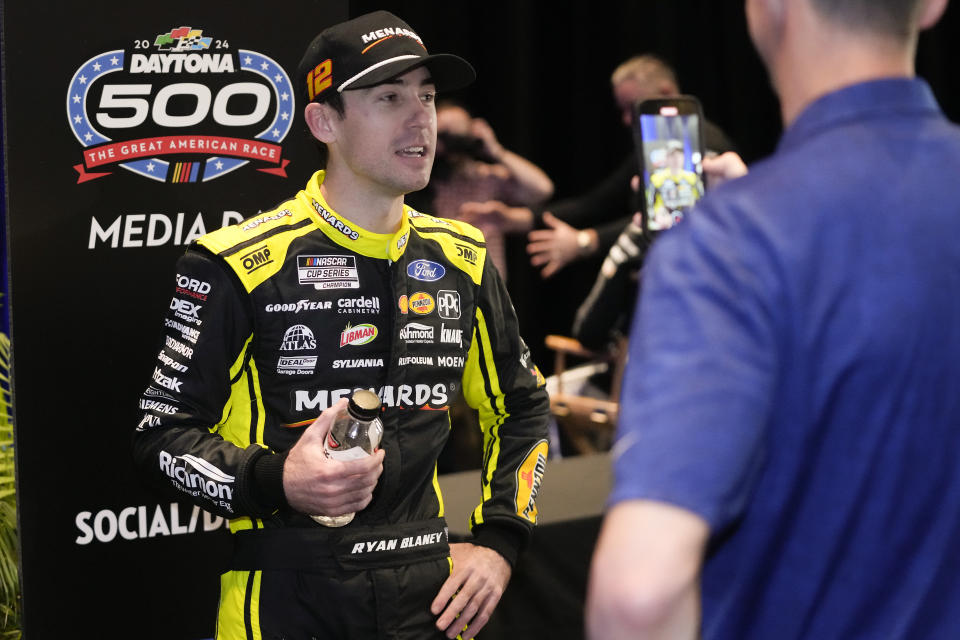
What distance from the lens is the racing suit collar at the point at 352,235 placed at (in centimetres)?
179

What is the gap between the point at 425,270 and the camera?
1.85m

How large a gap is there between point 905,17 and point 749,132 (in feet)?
20.2

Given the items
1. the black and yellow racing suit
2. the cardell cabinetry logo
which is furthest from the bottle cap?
the cardell cabinetry logo

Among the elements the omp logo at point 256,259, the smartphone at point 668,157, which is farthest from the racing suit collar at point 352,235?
the smartphone at point 668,157

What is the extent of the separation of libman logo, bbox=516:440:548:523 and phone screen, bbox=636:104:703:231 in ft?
1.54

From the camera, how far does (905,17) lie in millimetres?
918

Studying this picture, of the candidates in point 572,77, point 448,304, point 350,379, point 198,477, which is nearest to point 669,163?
point 448,304

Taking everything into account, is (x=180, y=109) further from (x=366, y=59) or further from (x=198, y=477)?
(x=198, y=477)

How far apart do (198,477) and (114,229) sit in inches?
27.7

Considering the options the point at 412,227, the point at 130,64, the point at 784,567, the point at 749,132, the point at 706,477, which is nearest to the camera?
the point at 706,477

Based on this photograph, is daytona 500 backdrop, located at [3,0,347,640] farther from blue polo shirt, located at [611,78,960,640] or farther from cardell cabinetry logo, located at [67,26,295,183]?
blue polo shirt, located at [611,78,960,640]

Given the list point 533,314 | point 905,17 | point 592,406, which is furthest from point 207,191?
point 533,314

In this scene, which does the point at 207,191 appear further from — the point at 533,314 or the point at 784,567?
the point at 533,314

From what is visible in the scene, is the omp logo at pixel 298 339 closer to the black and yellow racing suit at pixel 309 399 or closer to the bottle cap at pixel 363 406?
the black and yellow racing suit at pixel 309 399
